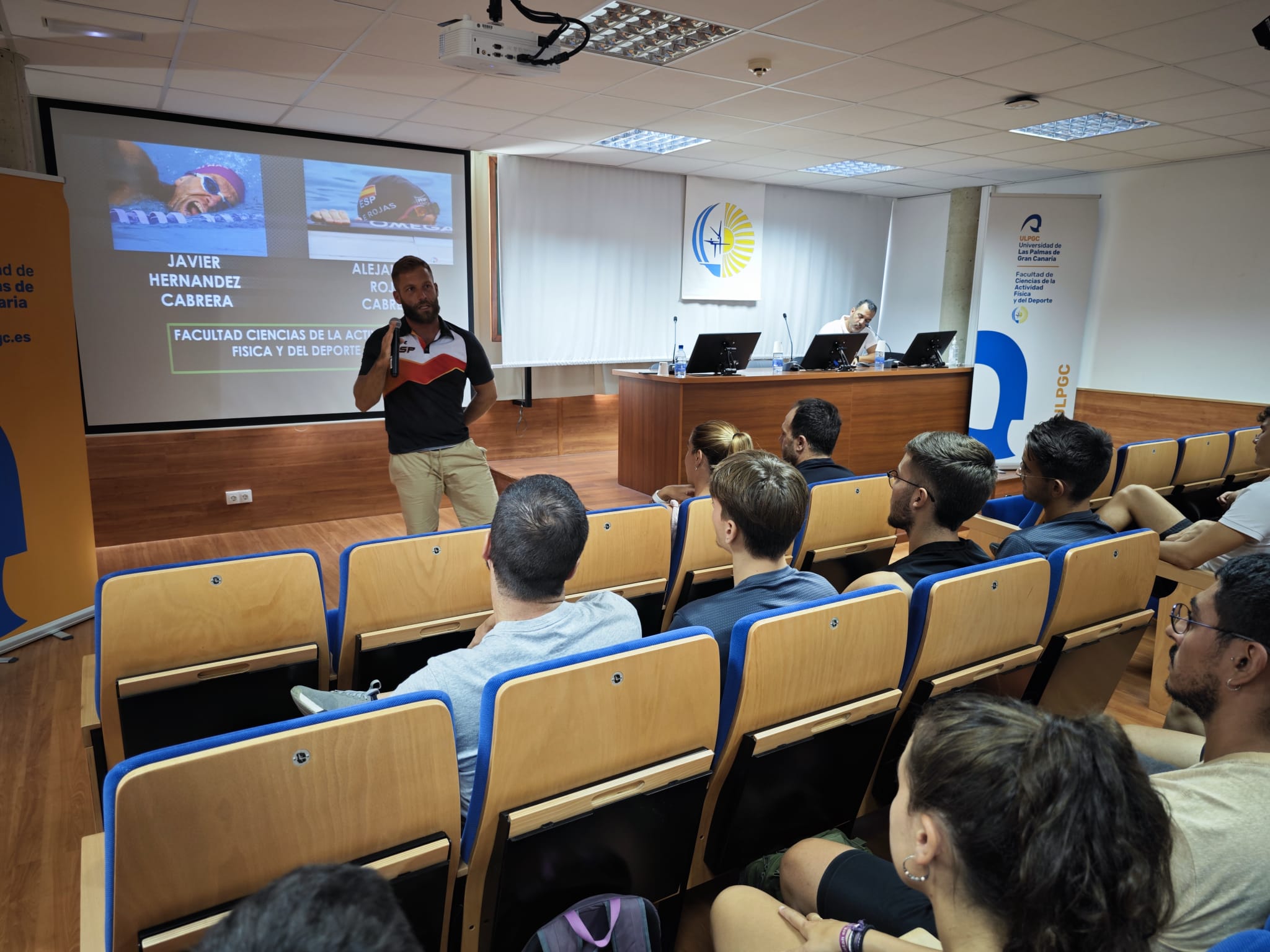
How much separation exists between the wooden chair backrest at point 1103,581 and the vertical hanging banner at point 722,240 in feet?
18.9

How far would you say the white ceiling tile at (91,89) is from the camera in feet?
13.7

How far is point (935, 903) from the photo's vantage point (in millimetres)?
917

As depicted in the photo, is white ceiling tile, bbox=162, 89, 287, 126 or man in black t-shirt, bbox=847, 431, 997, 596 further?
white ceiling tile, bbox=162, 89, 287, 126

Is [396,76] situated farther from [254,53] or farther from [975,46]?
[975,46]

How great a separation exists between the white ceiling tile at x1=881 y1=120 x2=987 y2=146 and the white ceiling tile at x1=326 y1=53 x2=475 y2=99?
309 cm

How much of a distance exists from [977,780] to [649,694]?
695mm

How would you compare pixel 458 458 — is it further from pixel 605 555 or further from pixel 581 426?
pixel 581 426

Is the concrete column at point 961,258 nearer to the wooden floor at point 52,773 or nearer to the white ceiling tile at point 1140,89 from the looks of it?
the white ceiling tile at point 1140,89

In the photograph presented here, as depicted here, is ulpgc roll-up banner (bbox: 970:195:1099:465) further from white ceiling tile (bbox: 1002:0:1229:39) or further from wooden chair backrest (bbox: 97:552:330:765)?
wooden chair backrest (bbox: 97:552:330:765)

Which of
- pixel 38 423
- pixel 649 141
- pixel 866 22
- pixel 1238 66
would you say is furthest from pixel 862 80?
pixel 38 423

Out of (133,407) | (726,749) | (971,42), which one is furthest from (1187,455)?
(133,407)

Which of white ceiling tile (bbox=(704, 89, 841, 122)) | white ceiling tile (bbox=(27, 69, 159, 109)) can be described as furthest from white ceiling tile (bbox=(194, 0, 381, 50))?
white ceiling tile (bbox=(704, 89, 841, 122))

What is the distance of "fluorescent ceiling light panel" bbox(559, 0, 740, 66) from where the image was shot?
3.45m

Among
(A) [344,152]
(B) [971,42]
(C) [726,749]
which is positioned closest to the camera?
(C) [726,749]
